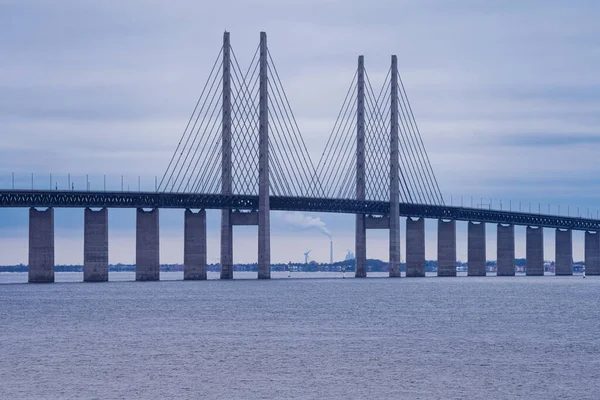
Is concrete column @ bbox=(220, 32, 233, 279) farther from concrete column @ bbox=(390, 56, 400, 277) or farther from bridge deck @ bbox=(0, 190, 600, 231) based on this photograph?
concrete column @ bbox=(390, 56, 400, 277)

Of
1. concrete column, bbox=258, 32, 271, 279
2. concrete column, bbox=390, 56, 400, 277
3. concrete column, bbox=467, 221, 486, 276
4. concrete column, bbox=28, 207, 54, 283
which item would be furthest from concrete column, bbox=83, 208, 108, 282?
concrete column, bbox=467, 221, 486, 276

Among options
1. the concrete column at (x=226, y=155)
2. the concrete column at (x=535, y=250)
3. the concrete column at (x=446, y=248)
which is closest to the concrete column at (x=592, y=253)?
the concrete column at (x=535, y=250)

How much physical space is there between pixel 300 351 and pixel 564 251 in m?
133

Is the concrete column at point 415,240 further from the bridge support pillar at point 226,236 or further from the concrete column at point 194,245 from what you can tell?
the concrete column at point 194,245

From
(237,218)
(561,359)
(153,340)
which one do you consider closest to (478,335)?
(561,359)

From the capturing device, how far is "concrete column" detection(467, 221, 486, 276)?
152 meters

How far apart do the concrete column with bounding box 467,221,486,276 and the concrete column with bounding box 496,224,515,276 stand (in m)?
2.76

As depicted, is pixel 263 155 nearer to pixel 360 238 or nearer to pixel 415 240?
pixel 360 238

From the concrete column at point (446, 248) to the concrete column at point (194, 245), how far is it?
3613 cm

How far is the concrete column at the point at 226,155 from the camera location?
111375mm

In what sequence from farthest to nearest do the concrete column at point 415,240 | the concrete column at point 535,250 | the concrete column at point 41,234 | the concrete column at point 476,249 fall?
the concrete column at point 535,250, the concrete column at point 476,249, the concrete column at point 415,240, the concrete column at point 41,234

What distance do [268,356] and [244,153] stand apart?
6556 centimetres

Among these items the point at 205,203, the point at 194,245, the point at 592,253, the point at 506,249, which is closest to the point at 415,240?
the point at 506,249

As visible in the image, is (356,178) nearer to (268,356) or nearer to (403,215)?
(403,215)
